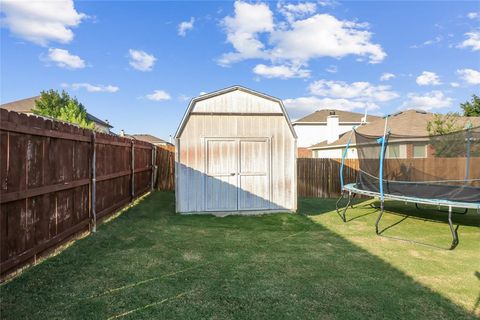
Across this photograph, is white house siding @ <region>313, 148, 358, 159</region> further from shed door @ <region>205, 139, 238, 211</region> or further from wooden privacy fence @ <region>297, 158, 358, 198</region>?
shed door @ <region>205, 139, 238, 211</region>

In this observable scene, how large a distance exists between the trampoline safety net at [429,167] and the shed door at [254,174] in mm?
2557

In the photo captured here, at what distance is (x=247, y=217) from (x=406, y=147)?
6422mm

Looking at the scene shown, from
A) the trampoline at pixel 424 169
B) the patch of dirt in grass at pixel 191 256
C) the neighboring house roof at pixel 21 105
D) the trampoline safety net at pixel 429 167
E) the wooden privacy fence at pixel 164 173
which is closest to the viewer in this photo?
the patch of dirt in grass at pixel 191 256

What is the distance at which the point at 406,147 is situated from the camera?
9930mm

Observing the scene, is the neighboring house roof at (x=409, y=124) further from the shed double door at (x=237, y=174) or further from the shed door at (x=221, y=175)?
the shed door at (x=221, y=175)

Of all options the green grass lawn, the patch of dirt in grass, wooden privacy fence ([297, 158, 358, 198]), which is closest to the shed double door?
the green grass lawn

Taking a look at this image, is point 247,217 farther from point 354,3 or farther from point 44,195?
point 354,3

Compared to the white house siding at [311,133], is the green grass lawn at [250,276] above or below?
below

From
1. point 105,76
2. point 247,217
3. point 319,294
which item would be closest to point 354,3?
Answer: point 247,217

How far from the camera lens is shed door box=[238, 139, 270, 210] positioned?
304 inches

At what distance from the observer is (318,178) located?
11805 millimetres

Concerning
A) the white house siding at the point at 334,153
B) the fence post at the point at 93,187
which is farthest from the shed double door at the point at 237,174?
the white house siding at the point at 334,153

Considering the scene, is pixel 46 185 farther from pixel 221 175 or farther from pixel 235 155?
pixel 235 155

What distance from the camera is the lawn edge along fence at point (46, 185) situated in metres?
3.05
